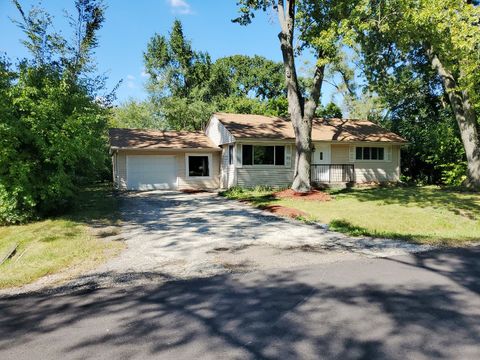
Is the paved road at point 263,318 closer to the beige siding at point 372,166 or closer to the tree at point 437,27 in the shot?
the tree at point 437,27

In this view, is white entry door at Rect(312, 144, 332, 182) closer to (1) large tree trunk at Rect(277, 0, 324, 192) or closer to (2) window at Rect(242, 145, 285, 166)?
(2) window at Rect(242, 145, 285, 166)

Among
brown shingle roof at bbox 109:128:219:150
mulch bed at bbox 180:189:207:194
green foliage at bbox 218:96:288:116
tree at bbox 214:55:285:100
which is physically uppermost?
tree at bbox 214:55:285:100

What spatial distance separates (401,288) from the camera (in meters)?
5.14

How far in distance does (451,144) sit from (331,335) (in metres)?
22.4

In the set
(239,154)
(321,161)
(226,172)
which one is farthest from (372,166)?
(226,172)

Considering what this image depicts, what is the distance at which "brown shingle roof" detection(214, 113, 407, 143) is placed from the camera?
69.6 feet

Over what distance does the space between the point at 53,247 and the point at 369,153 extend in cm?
2032

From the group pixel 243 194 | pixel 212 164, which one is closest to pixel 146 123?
pixel 212 164

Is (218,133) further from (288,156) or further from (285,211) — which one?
(285,211)

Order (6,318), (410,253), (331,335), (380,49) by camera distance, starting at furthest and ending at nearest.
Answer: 1. (380,49)
2. (410,253)
3. (6,318)
4. (331,335)

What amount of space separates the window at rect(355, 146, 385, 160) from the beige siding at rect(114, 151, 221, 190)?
8.76m

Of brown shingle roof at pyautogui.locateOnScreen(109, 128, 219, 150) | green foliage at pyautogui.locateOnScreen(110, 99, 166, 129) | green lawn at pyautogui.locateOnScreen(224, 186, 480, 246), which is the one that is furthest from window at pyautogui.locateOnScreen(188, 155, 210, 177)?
green foliage at pyautogui.locateOnScreen(110, 99, 166, 129)

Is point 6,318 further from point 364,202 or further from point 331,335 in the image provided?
point 364,202

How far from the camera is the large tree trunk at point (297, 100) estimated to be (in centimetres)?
1755
